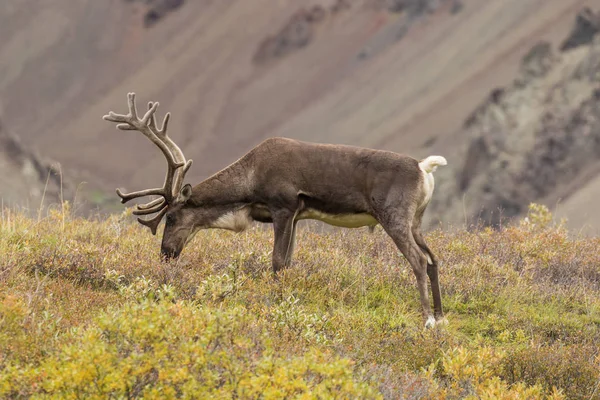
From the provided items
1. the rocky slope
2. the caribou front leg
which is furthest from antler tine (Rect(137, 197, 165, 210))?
the rocky slope

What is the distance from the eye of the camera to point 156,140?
980 centimetres

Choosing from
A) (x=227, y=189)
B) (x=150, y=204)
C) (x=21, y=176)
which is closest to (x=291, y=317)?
(x=227, y=189)

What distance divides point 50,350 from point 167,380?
1136 mm

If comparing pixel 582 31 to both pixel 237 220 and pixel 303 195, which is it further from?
pixel 303 195

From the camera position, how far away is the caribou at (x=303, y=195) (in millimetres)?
8977

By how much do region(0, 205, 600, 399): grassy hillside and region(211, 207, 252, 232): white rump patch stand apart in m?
0.35

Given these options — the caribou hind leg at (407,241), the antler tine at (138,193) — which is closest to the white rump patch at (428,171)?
the caribou hind leg at (407,241)

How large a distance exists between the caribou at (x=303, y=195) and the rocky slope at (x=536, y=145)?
183 ft

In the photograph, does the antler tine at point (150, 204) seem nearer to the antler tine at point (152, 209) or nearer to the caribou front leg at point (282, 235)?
the antler tine at point (152, 209)

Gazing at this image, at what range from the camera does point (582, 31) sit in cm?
7262

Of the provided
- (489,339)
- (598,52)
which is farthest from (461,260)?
(598,52)

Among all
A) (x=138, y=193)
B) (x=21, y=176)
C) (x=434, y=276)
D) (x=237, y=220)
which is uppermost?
(x=21, y=176)

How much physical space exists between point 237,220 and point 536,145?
6190 centimetres

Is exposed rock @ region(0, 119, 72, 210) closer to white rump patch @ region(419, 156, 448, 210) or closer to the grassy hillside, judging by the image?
the grassy hillside
